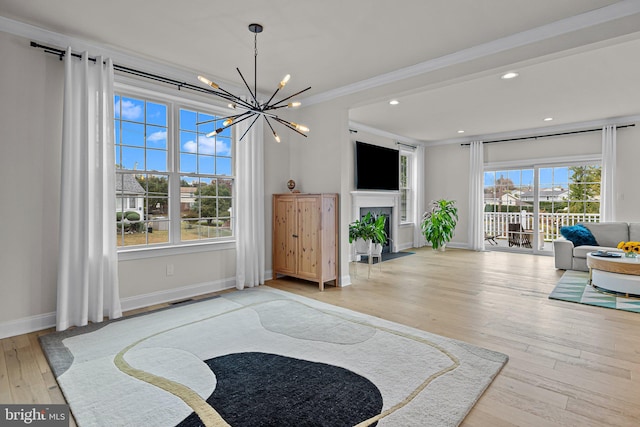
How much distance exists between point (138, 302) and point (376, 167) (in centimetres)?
533

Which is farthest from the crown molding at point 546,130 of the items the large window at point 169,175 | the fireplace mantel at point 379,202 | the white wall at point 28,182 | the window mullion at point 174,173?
the white wall at point 28,182

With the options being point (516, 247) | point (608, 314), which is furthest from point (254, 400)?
point (516, 247)

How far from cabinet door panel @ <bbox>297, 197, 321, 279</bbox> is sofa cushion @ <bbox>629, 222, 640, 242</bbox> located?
5566mm

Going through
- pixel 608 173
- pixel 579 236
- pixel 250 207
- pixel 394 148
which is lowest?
pixel 579 236

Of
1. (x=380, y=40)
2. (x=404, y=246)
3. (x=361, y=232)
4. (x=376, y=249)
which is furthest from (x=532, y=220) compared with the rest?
(x=380, y=40)

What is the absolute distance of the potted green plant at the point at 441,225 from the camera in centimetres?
824

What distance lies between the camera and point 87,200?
3.33 metres

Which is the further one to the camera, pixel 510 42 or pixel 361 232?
pixel 361 232

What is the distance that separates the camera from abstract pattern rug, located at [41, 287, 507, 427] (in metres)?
1.93

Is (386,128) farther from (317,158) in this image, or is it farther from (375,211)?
(317,158)

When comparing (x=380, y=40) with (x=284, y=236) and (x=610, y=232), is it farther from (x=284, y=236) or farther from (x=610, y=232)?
(x=610, y=232)

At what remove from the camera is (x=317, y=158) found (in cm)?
511

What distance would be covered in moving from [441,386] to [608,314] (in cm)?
270

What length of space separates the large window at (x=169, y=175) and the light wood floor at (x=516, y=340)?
1.44 metres
